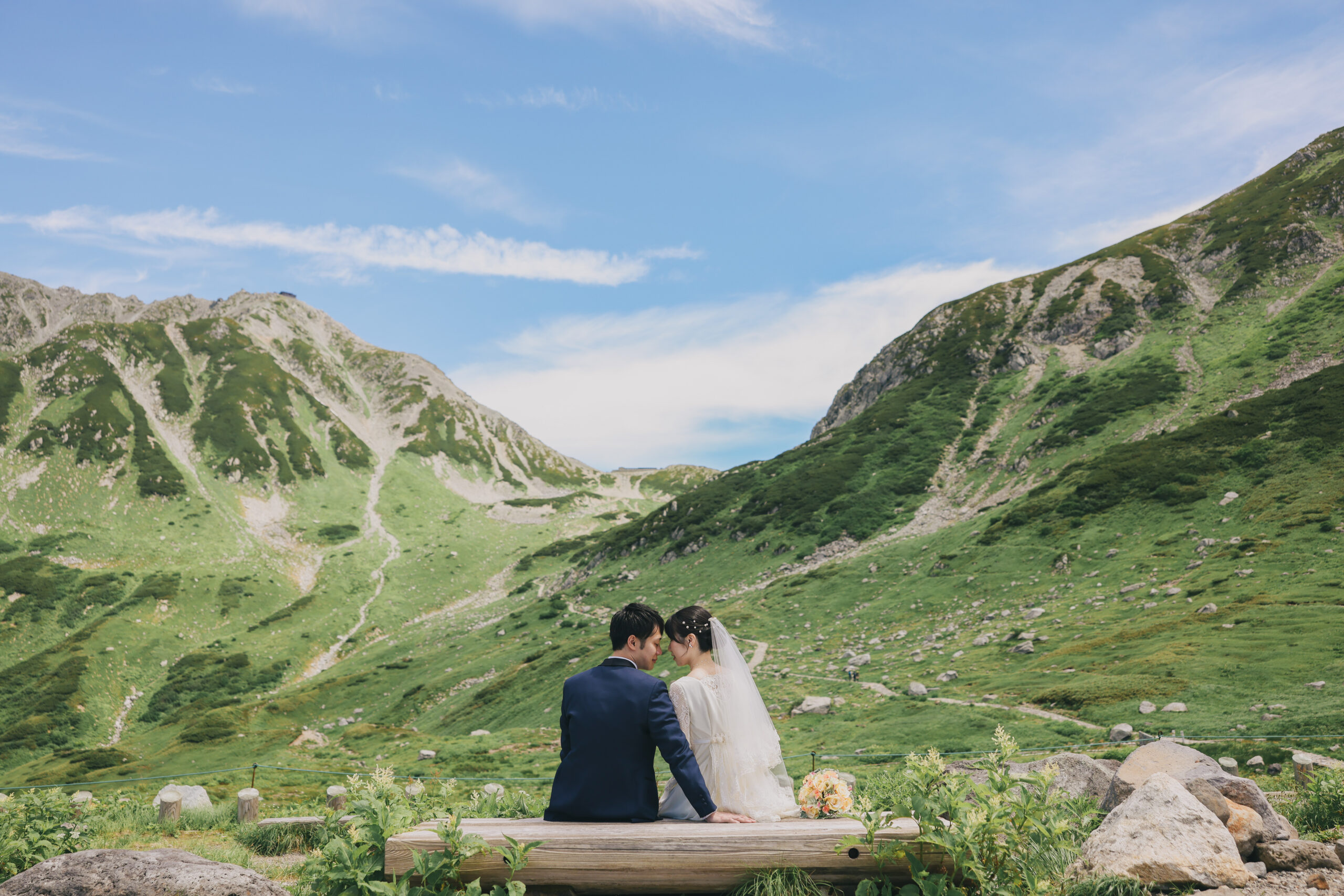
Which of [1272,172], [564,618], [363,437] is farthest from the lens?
[363,437]

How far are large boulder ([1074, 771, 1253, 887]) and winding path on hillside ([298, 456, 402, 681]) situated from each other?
84.5 m

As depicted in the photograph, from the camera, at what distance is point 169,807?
15.1 m

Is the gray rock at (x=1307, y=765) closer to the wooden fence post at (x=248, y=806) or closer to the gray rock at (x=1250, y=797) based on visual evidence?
the gray rock at (x=1250, y=797)

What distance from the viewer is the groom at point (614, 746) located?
23.0 feet

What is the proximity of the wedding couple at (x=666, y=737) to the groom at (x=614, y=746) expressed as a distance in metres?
0.01

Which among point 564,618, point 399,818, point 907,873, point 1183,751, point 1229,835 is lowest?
point 564,618

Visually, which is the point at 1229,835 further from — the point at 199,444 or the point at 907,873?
the point at 199,444

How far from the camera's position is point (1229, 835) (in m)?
7.94

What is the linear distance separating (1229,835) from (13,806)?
779 inches

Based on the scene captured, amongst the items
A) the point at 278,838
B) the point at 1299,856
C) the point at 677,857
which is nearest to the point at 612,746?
the point at 677,857

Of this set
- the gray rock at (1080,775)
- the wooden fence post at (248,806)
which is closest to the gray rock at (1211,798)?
the gray rock at (1080,775)

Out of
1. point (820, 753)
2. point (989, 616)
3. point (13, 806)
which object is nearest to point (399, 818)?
point (13, 806)

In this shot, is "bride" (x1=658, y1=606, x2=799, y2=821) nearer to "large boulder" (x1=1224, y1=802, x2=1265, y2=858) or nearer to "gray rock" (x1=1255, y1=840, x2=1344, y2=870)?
"large boulder" (x1=1224, y1=802, x2=1265, y2=858)

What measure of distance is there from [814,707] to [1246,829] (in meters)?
26.1
